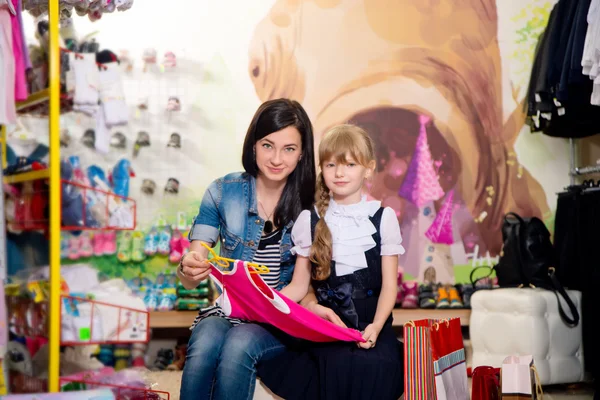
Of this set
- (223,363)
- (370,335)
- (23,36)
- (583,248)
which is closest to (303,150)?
(370,335)

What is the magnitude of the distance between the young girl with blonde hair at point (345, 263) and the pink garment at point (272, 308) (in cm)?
6

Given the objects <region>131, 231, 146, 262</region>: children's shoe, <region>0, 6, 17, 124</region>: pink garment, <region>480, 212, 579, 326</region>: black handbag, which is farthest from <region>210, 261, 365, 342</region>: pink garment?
<region>131, 231, 146, 262</region>: children's shoe

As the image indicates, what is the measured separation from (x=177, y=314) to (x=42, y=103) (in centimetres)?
194

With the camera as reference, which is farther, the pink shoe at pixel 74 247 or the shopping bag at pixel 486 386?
the pink shoe at pixel 74 247

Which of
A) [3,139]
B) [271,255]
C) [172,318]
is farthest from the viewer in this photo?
[172,318]

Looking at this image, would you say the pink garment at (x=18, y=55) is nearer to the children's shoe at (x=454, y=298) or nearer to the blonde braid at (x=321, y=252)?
the blonde braid at (x=321, y=252)

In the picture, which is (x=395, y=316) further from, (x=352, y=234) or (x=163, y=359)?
(x=352, y=234)

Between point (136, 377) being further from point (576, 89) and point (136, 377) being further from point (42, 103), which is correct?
point (576, 89)

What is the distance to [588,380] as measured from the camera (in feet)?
13.6

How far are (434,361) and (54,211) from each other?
1.67m

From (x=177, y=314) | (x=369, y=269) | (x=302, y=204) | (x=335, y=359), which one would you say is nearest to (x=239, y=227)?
(x=302, y=204)

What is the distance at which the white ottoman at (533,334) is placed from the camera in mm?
3895

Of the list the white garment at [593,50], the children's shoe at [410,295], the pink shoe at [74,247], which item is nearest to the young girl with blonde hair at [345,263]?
the white garment at [593,50]

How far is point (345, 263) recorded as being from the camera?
2.61m
